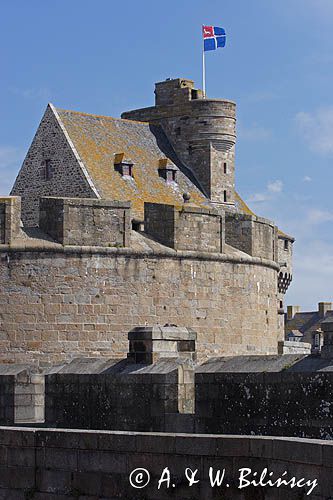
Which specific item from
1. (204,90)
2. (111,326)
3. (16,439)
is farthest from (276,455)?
(204,90)

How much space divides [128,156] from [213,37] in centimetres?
911

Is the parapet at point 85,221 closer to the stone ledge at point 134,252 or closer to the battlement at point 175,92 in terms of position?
the stone ledge at point 134,252

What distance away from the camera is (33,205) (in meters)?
39.7

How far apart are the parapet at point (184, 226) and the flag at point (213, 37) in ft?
76.1

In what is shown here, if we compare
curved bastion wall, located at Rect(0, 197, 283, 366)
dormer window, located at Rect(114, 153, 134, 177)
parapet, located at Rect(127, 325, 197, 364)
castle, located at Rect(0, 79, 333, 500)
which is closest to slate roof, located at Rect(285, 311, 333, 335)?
castle, located at Rect(0, 79, 333, 500)

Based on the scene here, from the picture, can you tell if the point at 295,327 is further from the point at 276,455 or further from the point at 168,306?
the point at 276,455

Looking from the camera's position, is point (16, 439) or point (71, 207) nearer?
point (16, 439)

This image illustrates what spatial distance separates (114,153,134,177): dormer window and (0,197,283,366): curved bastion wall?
546 inches

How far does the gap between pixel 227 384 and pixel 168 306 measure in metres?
13.4

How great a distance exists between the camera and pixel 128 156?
140 ft

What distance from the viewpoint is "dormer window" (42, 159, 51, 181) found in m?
41.0

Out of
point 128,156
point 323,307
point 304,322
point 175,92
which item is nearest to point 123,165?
point 128,156

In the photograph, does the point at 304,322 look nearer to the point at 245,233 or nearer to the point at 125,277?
the point at 245,233

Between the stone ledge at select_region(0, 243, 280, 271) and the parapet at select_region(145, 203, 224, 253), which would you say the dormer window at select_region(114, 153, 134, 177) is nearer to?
the stone ledge at select_region(0, 243, 280, 271)
